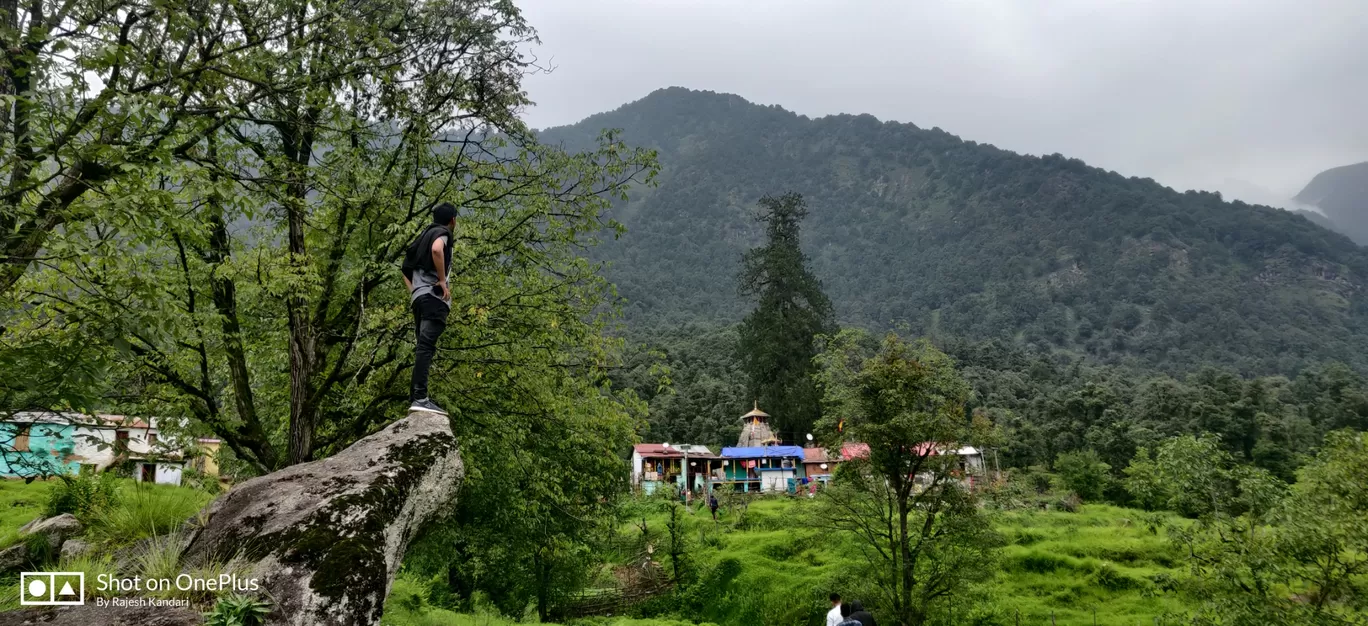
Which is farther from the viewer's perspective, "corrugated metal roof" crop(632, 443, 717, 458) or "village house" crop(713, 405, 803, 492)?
"corrugated metal roof" crop(632, 443, 717, 458)

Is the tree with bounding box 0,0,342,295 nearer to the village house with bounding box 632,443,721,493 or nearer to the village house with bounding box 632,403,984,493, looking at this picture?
the village house with bounding box 632,403,984,493

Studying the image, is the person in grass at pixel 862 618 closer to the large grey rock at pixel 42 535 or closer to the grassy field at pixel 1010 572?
the grassy field at pixel 1010 572

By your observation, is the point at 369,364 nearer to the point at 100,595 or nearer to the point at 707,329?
the point at 100,595

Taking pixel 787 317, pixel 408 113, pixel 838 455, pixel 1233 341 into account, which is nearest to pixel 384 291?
pixel 408 113

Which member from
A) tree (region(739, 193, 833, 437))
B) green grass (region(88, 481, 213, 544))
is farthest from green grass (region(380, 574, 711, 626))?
tree (region(739, 193, 833, 437))

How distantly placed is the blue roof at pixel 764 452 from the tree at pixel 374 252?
42.4 metres

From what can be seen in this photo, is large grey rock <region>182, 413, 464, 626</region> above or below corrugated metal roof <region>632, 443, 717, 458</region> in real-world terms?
above

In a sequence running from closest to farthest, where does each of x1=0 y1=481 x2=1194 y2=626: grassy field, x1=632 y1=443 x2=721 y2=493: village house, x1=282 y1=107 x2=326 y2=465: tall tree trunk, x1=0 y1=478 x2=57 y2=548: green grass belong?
x1=282 y1=107 x2=326 y2=465: tall tree trunk < x1=0 y1=478 x2=57 y2=548: green grass < x1=0 y1=481 x2=1194 y2=626: grassy field < x1=632 y1=443 x2=721 y2=493: village house

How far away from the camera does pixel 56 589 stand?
14.5 ft

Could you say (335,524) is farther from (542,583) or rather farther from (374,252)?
(542,583)

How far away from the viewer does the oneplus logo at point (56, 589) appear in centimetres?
437

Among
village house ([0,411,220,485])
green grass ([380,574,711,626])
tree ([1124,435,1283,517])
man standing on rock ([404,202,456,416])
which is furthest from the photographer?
tree ([1124,435,1283,517])

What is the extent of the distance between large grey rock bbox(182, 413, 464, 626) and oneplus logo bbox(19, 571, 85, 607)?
58 cm

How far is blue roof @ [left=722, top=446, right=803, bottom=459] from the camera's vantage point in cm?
5081
